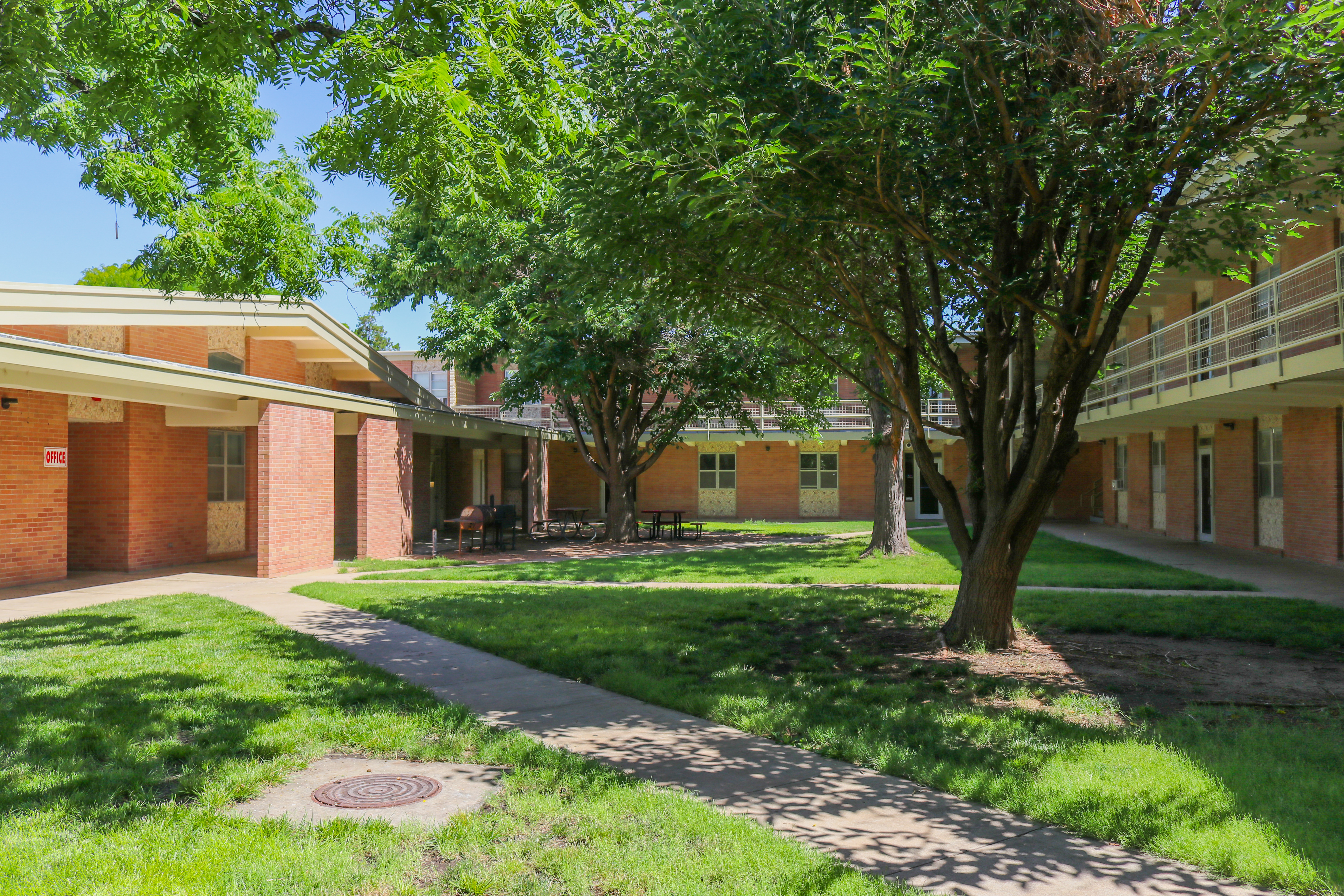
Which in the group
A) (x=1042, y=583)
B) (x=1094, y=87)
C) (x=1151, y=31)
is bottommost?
(x=1042, y=583)

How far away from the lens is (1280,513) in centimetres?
1700

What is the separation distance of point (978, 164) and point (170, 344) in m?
13.8

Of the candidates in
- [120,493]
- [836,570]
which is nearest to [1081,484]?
[836,570]

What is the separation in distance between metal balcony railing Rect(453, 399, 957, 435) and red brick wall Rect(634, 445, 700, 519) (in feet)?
6.63

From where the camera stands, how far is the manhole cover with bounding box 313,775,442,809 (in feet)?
14.8

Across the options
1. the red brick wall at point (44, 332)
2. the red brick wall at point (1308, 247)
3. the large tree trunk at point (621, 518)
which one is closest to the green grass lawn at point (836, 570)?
the large tree trunk at point (621, 518)

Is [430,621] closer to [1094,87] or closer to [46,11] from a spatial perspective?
[46,11]

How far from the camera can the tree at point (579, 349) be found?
60.0ft

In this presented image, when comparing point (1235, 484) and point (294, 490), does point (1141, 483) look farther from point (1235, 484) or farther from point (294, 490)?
point (294, 490)

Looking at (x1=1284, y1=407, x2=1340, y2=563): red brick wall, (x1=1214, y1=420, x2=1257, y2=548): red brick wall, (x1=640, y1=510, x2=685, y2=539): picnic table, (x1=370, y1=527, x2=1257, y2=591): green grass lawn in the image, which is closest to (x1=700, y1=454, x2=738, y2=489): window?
(x1=640, y1=510, x2=685, y2=539): picnic table

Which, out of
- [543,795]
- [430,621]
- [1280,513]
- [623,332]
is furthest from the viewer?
[623,332]

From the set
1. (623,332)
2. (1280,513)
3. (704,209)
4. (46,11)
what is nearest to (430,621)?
(704,209)

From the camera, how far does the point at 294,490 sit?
591 inches

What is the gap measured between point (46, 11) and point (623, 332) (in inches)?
559
